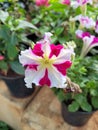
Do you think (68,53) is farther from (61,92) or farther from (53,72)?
(61,92)

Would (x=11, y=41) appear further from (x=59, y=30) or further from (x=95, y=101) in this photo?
(x=95, y=101)

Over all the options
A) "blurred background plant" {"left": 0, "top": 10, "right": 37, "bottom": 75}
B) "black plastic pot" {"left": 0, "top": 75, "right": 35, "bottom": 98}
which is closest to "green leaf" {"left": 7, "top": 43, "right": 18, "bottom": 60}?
Answer: "blurred background plant" {"left": 0, "top": 10, "right": 37, "bottom": 75}

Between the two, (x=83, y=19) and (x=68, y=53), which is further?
(x=83, y=19)

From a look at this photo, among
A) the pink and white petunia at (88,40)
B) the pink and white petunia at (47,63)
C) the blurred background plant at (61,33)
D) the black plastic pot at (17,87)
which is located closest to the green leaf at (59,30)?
the blurred background plant at (61,33)

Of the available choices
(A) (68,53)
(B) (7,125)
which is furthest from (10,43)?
(B) (7,125)

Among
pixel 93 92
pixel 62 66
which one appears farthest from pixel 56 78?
pixel 93 92

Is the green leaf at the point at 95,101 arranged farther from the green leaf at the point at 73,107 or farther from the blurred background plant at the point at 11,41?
the blurred background plant at the point at 11,41
